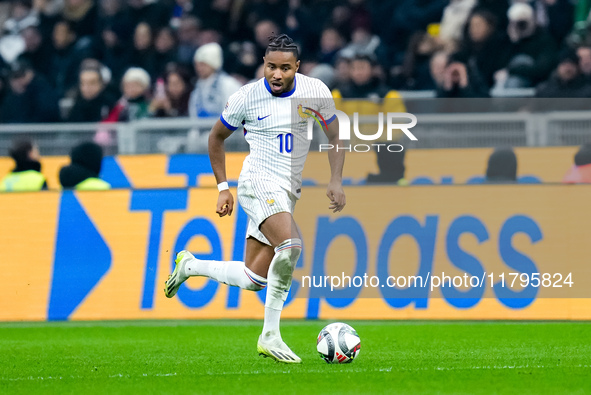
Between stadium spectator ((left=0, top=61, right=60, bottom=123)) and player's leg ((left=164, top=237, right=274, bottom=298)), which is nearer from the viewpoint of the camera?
player's leg ((left=164, top=237, right=274, bottom=298))

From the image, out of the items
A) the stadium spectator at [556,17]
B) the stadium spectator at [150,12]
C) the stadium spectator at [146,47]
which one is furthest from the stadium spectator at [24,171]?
the stadium spectator at [556,17]

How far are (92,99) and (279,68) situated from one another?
346 inches

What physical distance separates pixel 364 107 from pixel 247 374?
21.5 ft

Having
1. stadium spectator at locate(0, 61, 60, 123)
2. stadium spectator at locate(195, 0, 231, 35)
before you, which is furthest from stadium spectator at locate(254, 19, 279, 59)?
stadium spectator at locate(0, 61, 60, 123)

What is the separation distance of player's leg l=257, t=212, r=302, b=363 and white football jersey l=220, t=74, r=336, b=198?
332 millimetres

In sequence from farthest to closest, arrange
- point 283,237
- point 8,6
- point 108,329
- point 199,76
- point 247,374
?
point 8,6 < point 199,76 < point 108,329 < point 283,237 < point 247,374

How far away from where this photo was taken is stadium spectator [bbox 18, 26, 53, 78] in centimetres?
1844

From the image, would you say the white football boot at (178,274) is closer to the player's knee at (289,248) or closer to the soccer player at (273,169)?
the soccer player at (273,169)

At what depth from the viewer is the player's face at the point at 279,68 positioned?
24.8 feet

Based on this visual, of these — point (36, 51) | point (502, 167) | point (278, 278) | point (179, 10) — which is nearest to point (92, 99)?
point (179, 10)

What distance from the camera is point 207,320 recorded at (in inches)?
451

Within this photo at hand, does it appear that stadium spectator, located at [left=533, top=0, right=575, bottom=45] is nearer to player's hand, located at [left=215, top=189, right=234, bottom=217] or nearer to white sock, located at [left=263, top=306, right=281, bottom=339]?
player's hand, located at [left=215, top=189, right=234, bottom=217]

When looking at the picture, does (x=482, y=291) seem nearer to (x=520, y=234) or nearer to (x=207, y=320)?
(x=520, y=234)

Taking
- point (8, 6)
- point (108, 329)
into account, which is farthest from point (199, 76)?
point (8, 6)
